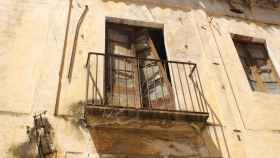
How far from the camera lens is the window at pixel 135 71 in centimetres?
539

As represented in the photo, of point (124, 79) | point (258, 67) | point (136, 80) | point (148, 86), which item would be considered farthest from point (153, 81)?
point (258, 67)

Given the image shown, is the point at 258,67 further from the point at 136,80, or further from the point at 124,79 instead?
the point at 124,79

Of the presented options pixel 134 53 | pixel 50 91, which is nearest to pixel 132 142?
pixel 50 91

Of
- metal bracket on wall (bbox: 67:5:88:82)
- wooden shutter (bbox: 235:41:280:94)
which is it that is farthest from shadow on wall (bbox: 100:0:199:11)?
wooden shutter (bbox: 235:41:280:94)

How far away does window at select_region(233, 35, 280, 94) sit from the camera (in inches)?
248

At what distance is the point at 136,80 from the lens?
5633 millimetres

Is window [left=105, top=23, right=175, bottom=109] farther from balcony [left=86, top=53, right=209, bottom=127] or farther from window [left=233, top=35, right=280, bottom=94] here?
window [left=233, top=35, right=280, bottom=94]

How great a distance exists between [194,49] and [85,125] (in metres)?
2.96

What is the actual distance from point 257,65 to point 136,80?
2.95 metres

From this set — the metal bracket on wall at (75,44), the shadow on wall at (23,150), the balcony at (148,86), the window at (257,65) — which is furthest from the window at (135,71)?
the window at (257,65)

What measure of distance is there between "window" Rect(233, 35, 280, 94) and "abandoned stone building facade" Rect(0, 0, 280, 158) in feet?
0.09

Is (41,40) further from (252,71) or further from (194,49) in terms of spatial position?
(252,71)

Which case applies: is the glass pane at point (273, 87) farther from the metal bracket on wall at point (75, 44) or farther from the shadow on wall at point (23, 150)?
the shadow on wall at point (23, 150)

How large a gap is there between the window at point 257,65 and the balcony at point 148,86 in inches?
56.9
